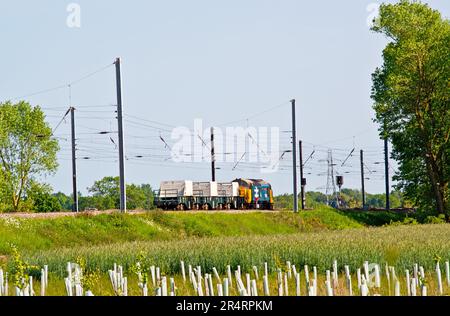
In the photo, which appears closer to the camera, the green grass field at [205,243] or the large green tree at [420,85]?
the green grass field at [205,243]

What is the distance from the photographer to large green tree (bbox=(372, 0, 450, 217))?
230 feet

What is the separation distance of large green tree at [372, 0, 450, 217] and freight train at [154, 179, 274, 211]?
16.3m

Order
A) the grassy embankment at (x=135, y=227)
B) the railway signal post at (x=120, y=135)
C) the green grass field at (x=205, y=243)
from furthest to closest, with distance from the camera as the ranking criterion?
the railway signal post at (x=120, y=135) → the grassy embankment at (x=135, y=227) → the green grass field at (x=205, y=243)

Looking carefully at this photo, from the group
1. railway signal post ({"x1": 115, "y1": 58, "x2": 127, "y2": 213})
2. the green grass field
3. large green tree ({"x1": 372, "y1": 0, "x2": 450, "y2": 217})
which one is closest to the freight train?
the green grass field

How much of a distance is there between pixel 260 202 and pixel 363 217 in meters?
10.1

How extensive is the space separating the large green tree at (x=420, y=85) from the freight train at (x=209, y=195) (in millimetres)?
16259

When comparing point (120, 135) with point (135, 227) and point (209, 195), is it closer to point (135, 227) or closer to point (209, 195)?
point (135, 227)

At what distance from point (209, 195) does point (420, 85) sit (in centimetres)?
2074

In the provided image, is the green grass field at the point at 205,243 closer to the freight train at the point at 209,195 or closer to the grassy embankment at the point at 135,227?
the grassy embankment at the point at 135,227

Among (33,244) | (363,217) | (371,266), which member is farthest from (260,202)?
(371,266)

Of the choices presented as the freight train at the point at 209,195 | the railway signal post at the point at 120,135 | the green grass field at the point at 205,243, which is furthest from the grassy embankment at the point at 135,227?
the freight train at the point at 209,195

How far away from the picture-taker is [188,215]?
60531 millimetres

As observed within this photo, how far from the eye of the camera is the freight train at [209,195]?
255 ft
